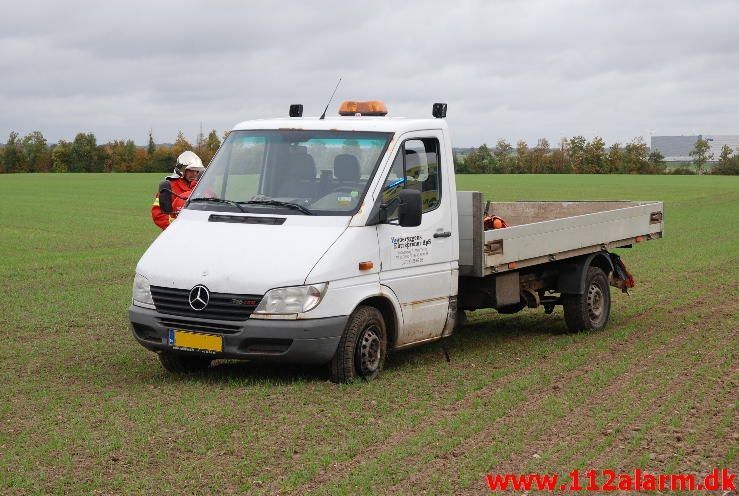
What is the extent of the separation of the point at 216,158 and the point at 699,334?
18.0ft

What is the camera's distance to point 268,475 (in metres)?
6.37

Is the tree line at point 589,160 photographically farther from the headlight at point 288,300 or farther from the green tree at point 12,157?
the headlight at point 288,300

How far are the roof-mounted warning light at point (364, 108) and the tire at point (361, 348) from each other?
7.15 ft

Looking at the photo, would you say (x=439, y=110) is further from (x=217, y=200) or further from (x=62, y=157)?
(x=62, y=157)

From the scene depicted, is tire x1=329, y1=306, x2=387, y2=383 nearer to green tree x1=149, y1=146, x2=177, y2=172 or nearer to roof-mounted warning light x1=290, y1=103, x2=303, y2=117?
roof-mounted warning light x1=290, y1=103, x2=303, y2=117

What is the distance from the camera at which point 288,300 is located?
839 centimetres

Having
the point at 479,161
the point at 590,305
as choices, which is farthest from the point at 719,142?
the point at 590,305

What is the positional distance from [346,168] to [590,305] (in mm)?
4263

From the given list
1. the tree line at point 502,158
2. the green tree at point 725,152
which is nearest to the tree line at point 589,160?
the tree line at point 502,158

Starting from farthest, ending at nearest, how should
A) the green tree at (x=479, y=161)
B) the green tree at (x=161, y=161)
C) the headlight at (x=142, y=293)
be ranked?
the green tree at (x=161, y=161) < the green tree at (x=479, y=161) < the headlight at (x=142, y=293)

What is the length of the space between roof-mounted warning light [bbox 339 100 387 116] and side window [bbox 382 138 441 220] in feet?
2.27

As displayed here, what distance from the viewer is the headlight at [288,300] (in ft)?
27.5

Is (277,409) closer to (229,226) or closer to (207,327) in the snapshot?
(207,327)

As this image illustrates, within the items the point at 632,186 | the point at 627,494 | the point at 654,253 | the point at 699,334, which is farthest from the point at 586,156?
the point at 627,494
